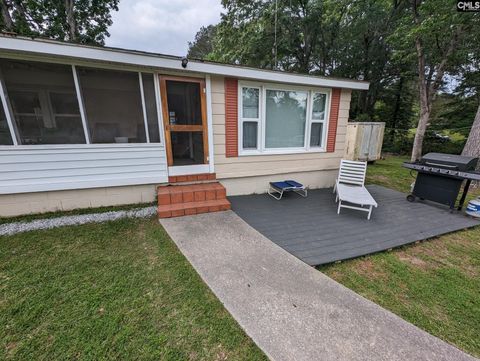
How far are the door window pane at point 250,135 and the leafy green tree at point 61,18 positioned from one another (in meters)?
10.6

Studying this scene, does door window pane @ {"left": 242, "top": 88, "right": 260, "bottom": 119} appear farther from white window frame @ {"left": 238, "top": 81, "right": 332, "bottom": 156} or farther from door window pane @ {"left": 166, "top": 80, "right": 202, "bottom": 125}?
door window pane @ {"left": 166, "top": 80, "right": 202, "bottom": 125}

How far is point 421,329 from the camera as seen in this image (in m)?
1.68

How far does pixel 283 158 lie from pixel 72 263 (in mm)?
4243

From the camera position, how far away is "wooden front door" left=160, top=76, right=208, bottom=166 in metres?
3.84

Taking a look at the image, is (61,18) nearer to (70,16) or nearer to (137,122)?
(70,16)

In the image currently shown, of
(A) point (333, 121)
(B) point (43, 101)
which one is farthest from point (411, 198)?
(B) point (43, 101)

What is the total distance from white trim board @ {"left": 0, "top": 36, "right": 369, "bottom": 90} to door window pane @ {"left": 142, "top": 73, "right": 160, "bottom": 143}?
0.31 m

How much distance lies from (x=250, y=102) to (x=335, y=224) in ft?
9.79

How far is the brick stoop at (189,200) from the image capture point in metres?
3.64

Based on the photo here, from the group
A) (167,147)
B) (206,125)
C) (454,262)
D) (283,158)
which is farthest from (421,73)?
(167,147)

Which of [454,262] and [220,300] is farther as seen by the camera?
Result: [454,262]

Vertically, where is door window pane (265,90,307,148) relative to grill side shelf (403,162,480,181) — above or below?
above

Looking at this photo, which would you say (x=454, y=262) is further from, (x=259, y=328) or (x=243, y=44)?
(x=243, y=44)

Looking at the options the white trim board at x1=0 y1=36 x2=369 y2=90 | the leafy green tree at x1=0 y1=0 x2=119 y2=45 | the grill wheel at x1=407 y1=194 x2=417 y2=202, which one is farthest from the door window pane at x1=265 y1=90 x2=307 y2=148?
the leafy green tree at x1=0 y1=0 x2=119 y2=45
